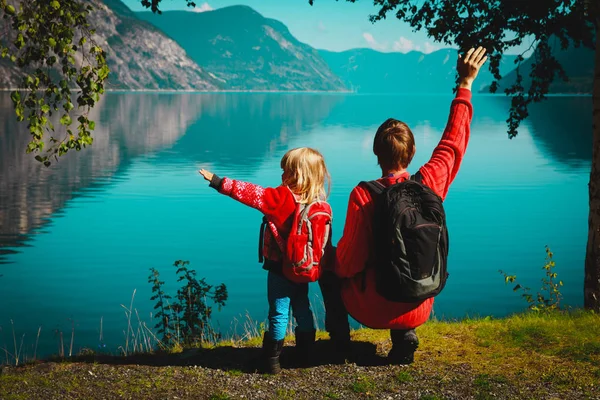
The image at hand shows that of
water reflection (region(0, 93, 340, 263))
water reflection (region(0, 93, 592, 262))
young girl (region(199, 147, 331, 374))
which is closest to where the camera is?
young girl (region(199, 147, 331, 374))

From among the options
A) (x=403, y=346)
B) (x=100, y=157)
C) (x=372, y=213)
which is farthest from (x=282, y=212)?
(x=100, y=157)

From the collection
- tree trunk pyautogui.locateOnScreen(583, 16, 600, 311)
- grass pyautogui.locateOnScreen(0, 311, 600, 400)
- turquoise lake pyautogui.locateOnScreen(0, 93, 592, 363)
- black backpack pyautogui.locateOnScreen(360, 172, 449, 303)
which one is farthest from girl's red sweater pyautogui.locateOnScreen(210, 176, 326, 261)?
turquoise lake pyautogui.locateOnScreen(0, 93, 592, 363)

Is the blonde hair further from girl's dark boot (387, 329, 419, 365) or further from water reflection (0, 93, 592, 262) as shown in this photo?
water reflection (0, 93, 592, 262)

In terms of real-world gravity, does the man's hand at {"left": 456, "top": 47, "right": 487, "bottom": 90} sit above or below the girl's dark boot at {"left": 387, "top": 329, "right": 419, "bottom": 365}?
above

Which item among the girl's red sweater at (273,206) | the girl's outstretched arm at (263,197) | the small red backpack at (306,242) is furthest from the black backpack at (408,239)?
the girl's outstretched arm at (263,197)

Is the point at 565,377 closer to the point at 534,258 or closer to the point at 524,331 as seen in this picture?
the point at 524,331

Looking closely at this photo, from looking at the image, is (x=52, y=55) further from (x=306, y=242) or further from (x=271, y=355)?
(x=271, y=355)

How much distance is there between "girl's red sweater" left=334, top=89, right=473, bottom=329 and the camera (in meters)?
5.63

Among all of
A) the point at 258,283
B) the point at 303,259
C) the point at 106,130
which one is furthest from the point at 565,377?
the point at 106,130

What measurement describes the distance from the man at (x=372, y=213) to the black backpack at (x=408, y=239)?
0.16 metres

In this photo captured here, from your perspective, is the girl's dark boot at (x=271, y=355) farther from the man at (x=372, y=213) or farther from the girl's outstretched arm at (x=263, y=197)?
the girl's outstretched arm at (x=263, y=197)

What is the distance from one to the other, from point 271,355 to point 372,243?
1415mm

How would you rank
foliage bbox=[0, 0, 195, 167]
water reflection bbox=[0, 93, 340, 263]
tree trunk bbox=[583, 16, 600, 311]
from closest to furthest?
foliage bbox=[0, 0, 195, 167] < tree trunk bbox=[583, 16, 600, 311] < water reflection bbox=[0, 93, 340, 263]

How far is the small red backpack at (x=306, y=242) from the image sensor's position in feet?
19.0
